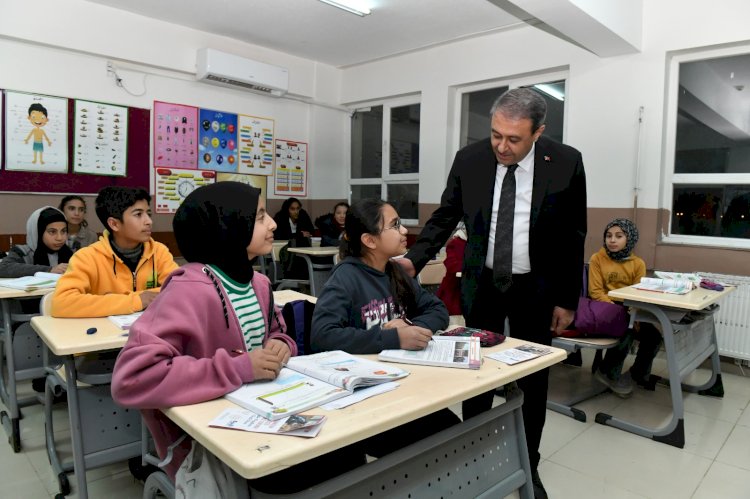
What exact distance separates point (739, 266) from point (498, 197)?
114 inches

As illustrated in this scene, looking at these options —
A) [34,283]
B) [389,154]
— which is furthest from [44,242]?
[389,154]

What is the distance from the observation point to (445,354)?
1347 mm

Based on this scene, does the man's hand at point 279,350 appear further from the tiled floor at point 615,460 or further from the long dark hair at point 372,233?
the tiled floor at point 615,460

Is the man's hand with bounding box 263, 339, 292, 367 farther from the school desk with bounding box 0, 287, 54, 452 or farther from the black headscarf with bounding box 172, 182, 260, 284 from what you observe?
the school desk with bounding box 0, 287, 54, 452

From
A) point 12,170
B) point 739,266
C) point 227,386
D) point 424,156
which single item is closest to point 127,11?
point 12,170

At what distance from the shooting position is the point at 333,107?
21.9ft

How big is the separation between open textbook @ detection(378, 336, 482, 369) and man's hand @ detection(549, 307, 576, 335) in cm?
61

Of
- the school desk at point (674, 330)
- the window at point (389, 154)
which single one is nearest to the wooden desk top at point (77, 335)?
the school desk at point (674, 330)

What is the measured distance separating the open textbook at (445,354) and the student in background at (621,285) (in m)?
2.04

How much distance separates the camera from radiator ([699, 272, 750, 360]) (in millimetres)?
3670

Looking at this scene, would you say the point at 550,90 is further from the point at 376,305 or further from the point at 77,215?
the point at 77,215

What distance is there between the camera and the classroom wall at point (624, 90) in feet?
12.7

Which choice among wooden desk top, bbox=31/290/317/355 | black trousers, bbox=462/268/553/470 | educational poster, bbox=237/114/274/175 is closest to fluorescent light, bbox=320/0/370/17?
educational poster, bbox=237/114/274/175

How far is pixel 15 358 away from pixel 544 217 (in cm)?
254
